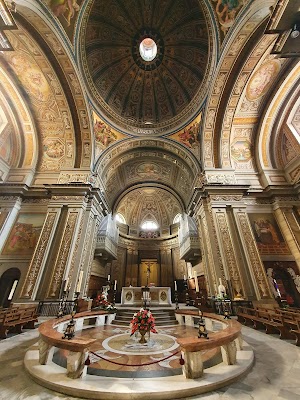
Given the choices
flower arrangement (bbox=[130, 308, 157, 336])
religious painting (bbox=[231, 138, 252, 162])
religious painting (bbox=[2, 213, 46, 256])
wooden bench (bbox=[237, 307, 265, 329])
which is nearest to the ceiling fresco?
religious painting (bbox=[231, 138, 252, 162])

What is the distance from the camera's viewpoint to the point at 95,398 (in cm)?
256

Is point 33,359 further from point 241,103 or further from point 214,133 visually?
point 241,103

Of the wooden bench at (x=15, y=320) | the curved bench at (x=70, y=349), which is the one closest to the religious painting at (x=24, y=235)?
the wooden bench at (x=15, y=320)

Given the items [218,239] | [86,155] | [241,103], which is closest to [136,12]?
[241,103]

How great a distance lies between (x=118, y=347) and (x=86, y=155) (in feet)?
38.8

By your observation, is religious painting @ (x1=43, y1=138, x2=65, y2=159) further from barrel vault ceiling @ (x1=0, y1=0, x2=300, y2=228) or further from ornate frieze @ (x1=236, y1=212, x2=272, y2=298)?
ornate frieze @ (x1=236, y1=212, x2=272, y2=298)

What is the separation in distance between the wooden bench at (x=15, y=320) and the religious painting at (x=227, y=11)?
16.4m

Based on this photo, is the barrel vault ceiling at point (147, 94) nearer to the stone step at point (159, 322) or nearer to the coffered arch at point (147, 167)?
the coffered arch at point (147, 167)

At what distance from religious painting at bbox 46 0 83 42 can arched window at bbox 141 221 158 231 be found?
18.5 m

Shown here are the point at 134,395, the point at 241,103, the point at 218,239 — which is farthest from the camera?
the point at 241,103

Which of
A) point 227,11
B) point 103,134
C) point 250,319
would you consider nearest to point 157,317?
point 250,319

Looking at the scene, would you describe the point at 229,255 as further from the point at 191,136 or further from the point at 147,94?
the point at 147,94

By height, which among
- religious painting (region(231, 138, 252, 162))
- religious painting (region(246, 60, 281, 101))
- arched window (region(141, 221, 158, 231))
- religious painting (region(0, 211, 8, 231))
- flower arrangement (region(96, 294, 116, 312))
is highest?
religious painting (region(246, 60, 281, 101))

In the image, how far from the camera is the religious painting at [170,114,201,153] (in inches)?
540
